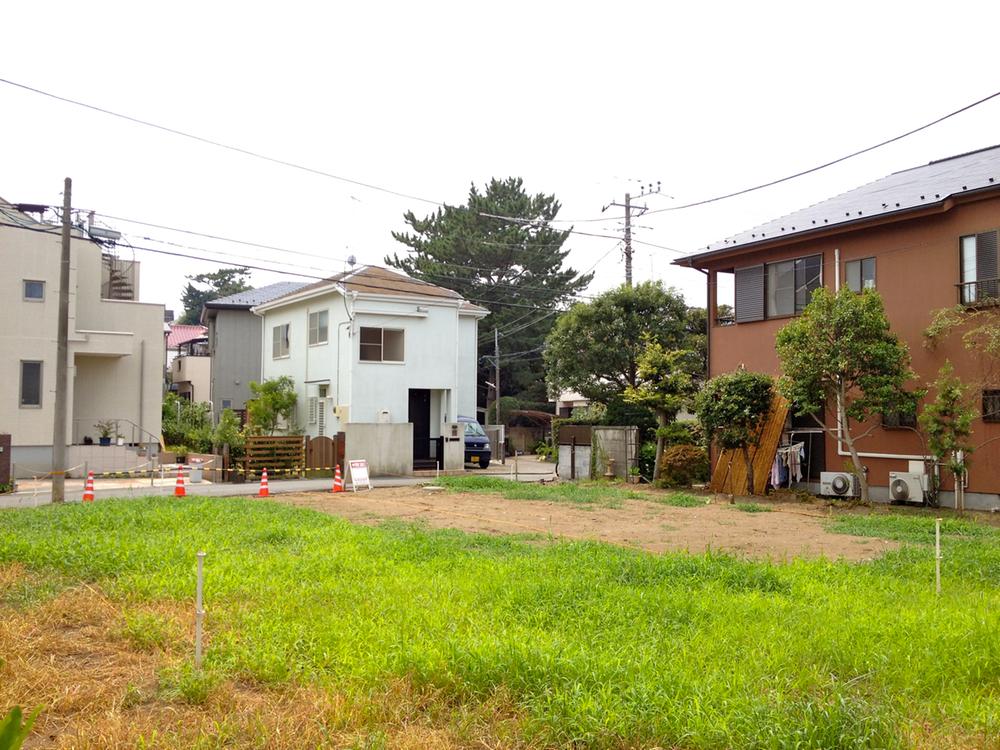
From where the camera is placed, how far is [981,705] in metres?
4.54

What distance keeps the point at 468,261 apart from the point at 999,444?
28630mm

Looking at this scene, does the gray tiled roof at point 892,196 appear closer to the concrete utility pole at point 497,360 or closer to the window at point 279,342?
the window at point 279,342

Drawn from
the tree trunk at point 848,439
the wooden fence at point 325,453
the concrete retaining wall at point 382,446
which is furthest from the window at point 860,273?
the wooden fence at point 325,453

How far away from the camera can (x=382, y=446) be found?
82.4 ft

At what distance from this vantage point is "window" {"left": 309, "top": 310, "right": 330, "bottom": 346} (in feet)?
91.9

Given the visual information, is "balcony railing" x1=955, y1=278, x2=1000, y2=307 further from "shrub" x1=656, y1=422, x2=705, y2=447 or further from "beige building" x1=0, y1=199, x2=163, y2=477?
"beige building" x1=0, y1=199, x2=163, y2=477

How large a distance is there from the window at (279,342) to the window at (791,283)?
60.3 feet

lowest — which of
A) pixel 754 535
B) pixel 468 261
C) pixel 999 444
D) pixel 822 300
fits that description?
pixel 754 535

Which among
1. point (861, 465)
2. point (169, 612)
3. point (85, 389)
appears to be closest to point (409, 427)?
point (85, 389)

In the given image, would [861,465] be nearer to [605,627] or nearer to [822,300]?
[822,300]

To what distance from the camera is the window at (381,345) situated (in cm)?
2677

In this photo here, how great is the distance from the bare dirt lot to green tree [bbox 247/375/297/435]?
9917 mm

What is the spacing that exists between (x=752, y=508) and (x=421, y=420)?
1530cm

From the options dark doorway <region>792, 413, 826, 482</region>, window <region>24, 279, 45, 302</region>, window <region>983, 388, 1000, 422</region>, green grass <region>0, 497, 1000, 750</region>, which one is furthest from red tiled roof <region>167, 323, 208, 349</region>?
window <region>983, 388, 1000, 422</region>
